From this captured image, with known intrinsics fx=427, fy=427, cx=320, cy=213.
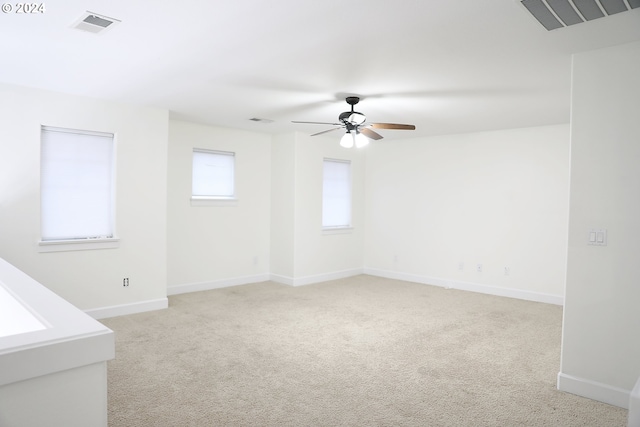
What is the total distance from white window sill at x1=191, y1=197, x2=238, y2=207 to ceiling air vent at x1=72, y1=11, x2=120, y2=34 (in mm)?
3385

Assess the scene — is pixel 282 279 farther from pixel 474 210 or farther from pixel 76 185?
pixel 76 185

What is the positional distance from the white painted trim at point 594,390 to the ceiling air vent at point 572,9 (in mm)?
2317

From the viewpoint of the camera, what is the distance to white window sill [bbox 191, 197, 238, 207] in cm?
591

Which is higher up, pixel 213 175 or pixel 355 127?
pixel 355 127

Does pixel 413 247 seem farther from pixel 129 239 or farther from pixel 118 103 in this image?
pixel 118 103

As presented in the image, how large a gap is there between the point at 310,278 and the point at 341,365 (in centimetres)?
322

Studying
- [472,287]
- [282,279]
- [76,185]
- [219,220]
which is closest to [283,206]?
[219,220]

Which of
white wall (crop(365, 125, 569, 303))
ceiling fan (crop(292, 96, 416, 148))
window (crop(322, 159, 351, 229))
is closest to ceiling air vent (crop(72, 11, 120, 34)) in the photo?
ceiling fan (crop(292, 96, 416, 148))

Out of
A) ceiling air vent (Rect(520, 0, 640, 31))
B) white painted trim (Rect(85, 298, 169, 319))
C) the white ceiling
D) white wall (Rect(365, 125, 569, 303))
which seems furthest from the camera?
white wall (Rect(365, 125, 569, 303))

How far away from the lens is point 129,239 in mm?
4797

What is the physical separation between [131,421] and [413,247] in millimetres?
5210

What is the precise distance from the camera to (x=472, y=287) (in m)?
6.29

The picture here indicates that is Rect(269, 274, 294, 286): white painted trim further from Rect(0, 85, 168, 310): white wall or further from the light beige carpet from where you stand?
Rect(0, 85, 168, 310): white wall

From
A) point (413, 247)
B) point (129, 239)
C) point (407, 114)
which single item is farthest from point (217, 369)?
point (413, 247)
